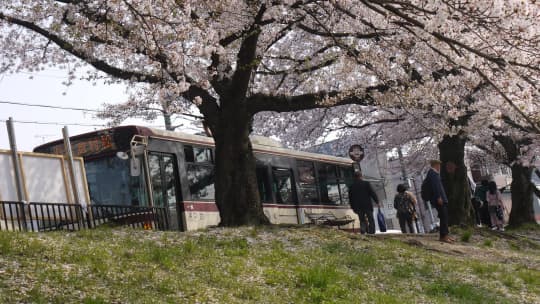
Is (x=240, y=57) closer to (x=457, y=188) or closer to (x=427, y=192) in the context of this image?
(x=427, y=192)

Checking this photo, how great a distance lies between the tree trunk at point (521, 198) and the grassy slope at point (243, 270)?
1331 centimetres

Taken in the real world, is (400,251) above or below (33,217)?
below

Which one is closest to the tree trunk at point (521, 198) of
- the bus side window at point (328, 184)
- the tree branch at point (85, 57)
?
the bus side window at point (328, 184)

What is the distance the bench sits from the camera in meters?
23.9

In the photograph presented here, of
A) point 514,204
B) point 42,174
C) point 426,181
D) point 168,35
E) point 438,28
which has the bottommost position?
point 514,204

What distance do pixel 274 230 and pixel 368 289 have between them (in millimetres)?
4580

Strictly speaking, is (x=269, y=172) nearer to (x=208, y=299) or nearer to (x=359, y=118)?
(x=359, y=118)

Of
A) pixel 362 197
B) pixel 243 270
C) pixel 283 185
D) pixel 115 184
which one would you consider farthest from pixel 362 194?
pixel 243 270

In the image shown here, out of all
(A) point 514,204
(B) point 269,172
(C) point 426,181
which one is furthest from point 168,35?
(A) point 514,204

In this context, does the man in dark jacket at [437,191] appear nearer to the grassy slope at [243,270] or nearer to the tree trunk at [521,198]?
the grassy slope at [243,270]

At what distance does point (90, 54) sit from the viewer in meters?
14.6

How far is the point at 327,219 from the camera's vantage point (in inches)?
969

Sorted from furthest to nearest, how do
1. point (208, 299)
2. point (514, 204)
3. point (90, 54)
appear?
point (514, 204) < point (90, 54) < point (208, 299)

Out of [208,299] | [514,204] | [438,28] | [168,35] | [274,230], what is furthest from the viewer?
[514,204]
